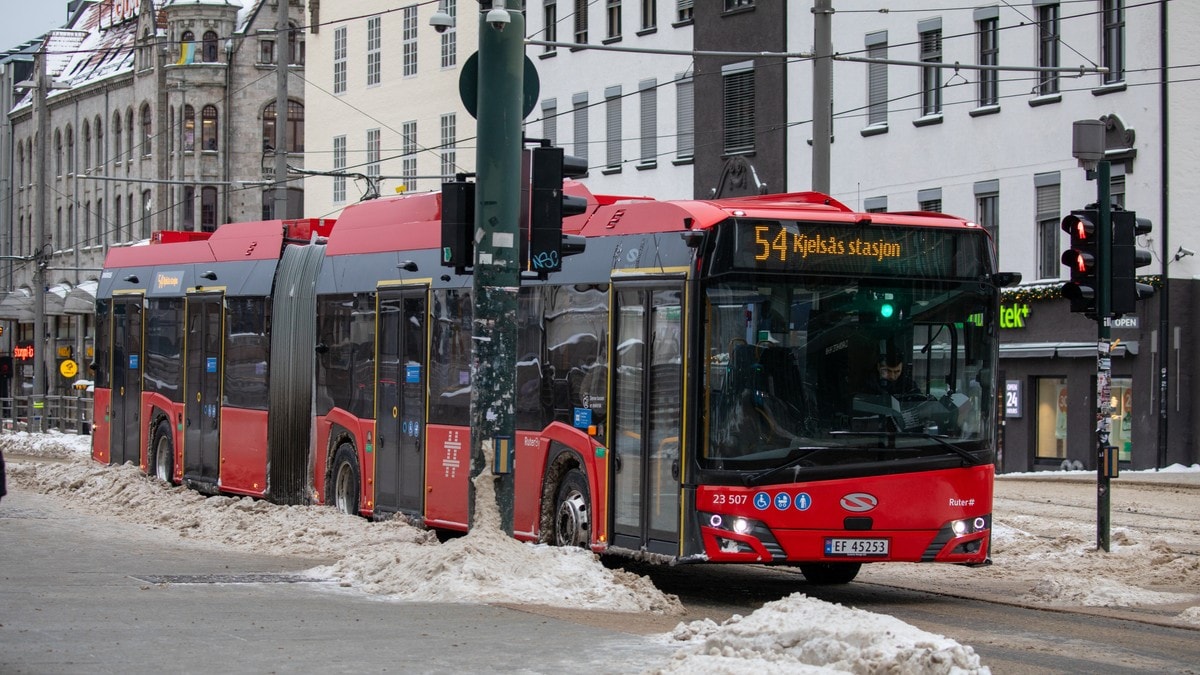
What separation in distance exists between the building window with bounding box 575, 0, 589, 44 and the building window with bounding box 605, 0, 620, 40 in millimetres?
929

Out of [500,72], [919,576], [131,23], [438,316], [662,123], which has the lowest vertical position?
[919,576]

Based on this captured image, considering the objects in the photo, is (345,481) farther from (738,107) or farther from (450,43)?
(450,43)

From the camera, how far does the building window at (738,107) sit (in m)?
46.4

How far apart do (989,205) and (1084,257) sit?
74.3 feet

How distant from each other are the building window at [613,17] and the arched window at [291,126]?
26292 mm

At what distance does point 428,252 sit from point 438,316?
0.71 meters

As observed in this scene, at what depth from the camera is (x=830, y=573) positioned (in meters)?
16.8

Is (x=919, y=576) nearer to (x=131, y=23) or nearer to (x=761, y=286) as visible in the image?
(x=761, y=286)

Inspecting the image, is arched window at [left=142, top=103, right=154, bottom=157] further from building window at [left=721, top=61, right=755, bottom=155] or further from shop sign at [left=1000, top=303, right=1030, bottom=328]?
shop sign at [left=1000, top=303, right=1030, bottom=328]

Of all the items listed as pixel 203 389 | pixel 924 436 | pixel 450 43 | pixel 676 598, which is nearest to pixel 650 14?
pixel 450 43

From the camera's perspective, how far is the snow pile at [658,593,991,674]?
930 cm

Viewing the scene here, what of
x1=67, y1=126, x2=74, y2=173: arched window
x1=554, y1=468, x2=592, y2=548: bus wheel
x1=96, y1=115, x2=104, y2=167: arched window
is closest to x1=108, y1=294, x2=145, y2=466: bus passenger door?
x1=554, y1=468, x2=592, y2=548: bus wheel

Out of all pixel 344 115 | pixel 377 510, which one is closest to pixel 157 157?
pixel 344 115

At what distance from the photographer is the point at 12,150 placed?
318 feet
